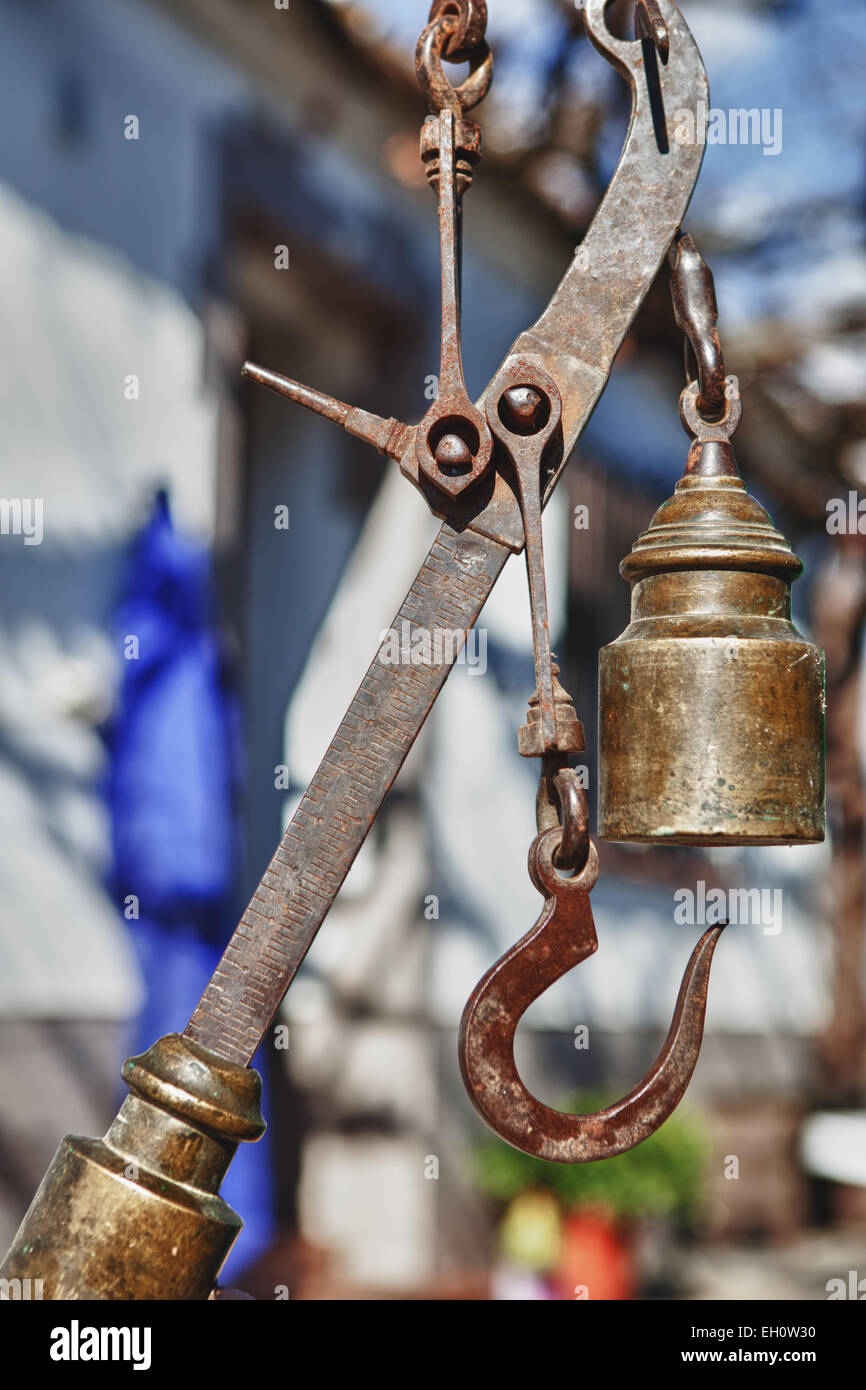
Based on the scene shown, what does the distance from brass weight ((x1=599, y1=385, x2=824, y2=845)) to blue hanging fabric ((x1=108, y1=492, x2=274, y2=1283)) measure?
2653 millimetres

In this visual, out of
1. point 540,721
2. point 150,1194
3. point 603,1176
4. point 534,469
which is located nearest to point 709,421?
point 534,469

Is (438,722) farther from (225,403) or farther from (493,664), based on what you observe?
(225,403)

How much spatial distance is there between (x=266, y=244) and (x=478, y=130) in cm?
353

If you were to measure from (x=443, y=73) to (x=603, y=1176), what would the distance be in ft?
15.8

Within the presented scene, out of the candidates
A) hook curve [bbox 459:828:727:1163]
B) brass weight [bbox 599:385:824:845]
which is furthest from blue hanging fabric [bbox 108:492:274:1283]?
hook curve [bbox 459:828:727:1163]

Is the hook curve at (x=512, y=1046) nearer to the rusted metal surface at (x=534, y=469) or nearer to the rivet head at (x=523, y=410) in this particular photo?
the rusted metal surface at (x=534, y=469)

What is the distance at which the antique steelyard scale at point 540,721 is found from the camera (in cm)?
123

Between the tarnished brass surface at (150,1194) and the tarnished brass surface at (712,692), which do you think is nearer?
the tarnished brass surface at (150,1194)

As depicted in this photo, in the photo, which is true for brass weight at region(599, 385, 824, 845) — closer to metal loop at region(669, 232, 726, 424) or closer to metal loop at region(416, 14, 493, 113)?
metal loop at region(669, 232, 726, 424)

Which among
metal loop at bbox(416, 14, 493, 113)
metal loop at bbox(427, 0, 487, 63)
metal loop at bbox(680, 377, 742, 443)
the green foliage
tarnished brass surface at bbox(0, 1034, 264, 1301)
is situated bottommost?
the green foliage

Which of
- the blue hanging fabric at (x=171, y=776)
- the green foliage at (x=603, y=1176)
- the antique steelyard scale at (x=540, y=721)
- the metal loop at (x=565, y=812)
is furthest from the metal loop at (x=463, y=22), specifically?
the green foliage at (x=603, y=1176)

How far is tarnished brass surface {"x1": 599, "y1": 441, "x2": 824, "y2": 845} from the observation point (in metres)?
1.32

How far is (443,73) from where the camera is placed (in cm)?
133

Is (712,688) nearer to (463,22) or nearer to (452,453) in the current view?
(452,453)
